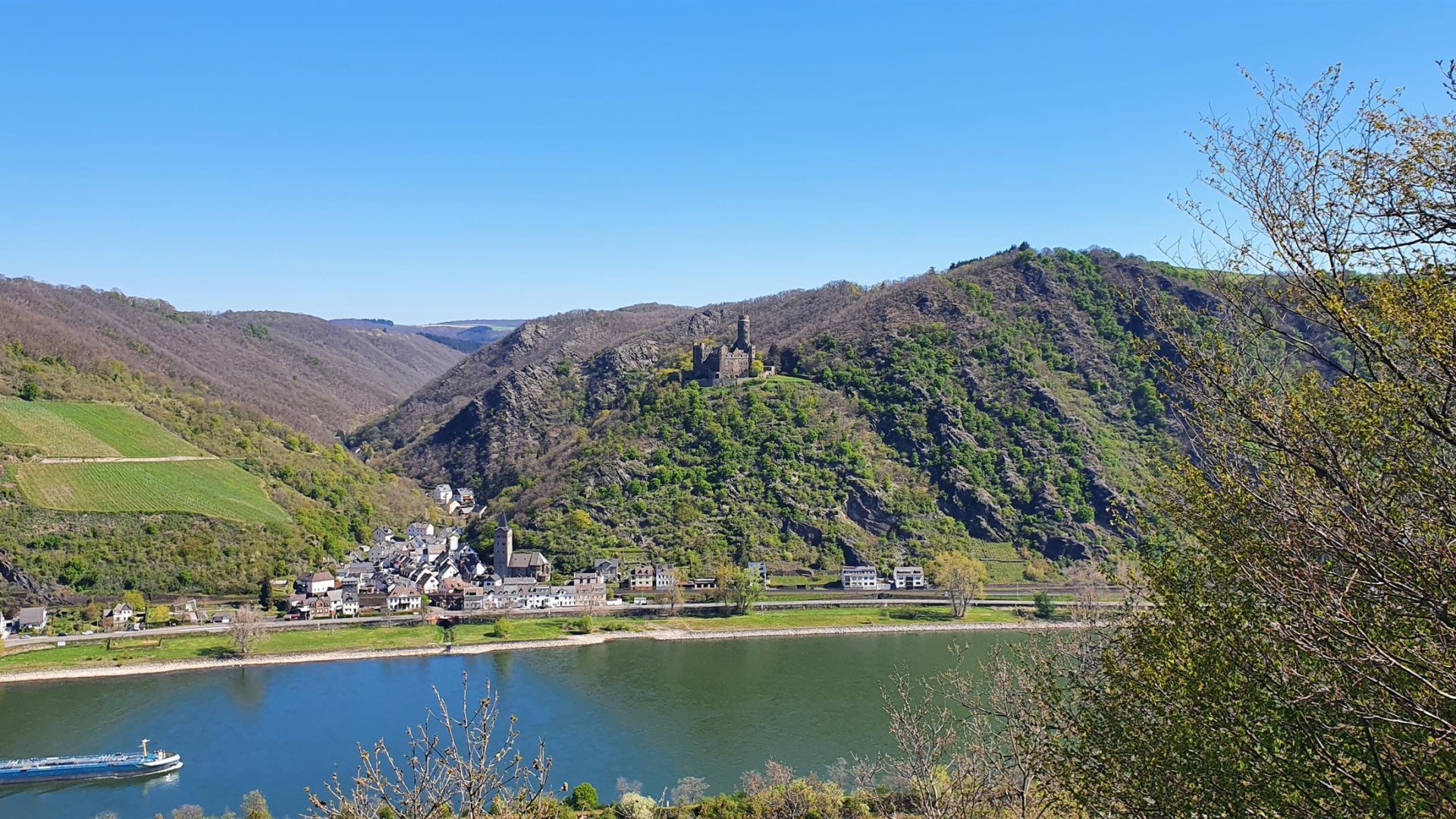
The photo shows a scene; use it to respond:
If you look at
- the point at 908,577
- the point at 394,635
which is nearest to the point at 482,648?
the point at 394,635

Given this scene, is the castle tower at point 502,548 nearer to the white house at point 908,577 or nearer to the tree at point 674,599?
the tree at point 674,599

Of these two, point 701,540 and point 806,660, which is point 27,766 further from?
point 701,540

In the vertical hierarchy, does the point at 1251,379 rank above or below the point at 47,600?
above

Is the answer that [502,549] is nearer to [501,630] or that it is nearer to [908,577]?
[501,630]

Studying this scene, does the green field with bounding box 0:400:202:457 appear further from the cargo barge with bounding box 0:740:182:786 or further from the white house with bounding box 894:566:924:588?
the white house with bounding box 894:566:924:588

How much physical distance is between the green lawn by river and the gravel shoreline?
22 cm

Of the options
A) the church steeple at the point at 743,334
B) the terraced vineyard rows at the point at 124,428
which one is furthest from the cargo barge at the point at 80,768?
the church steeple at the point at 743,334

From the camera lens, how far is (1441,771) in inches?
124

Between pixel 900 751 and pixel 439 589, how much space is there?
18.4m

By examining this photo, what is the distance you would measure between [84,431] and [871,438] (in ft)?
93.9

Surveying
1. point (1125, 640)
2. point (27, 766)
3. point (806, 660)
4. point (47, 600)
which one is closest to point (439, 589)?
point (47, 600)

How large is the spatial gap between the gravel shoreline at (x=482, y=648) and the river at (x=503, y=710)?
0.41 metres

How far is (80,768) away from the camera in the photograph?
15438 millimetres

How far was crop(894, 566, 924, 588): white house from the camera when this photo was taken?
31.8 meters
